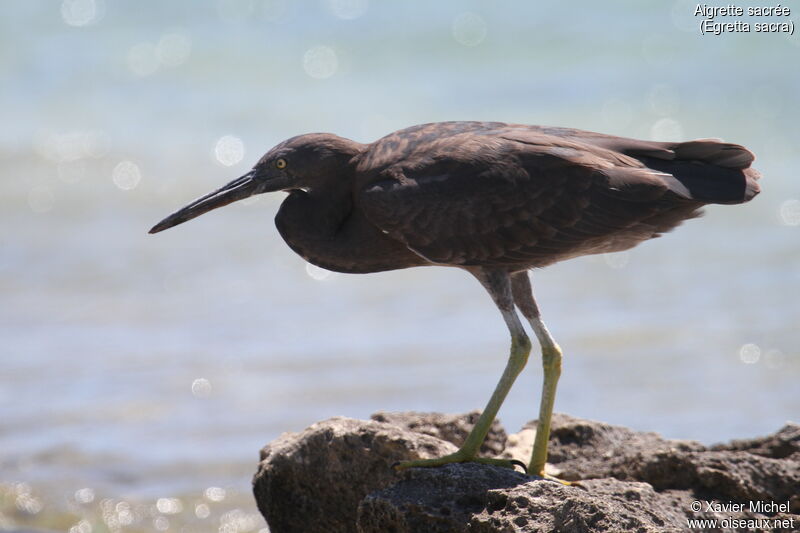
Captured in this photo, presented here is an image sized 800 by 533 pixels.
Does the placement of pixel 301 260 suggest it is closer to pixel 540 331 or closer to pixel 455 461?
pixel 540 331

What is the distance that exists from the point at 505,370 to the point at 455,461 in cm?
55

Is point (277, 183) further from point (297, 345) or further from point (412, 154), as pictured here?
point (297, 345)

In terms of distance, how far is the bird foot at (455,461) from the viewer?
→ 15.3ft

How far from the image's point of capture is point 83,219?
11844 mm

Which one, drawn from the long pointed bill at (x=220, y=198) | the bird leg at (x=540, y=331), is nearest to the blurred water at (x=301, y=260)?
the long pointed bill at (x=220, y=198)

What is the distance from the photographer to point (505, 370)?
16.9ft

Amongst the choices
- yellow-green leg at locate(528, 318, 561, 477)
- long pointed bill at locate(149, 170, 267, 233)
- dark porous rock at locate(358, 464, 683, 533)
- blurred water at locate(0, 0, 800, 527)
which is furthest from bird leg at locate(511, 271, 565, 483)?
blurred water at locate(0, 0, 800, 527)

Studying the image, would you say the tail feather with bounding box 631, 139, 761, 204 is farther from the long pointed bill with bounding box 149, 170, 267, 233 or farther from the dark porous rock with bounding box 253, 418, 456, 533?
the long pointed bill with bounding box 149, 170, 267, 233

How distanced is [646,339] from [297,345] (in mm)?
2690

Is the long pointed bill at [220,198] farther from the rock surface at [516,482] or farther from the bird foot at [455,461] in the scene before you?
the bird foot at [455,461]

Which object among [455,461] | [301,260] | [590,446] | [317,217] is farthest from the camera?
[301,260]

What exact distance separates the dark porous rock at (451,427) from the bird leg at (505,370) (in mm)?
411

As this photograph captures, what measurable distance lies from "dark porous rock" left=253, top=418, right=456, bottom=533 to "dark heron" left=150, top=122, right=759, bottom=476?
0.30 metres

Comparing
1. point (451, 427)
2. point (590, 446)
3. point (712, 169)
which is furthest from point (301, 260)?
point (712, 169)
